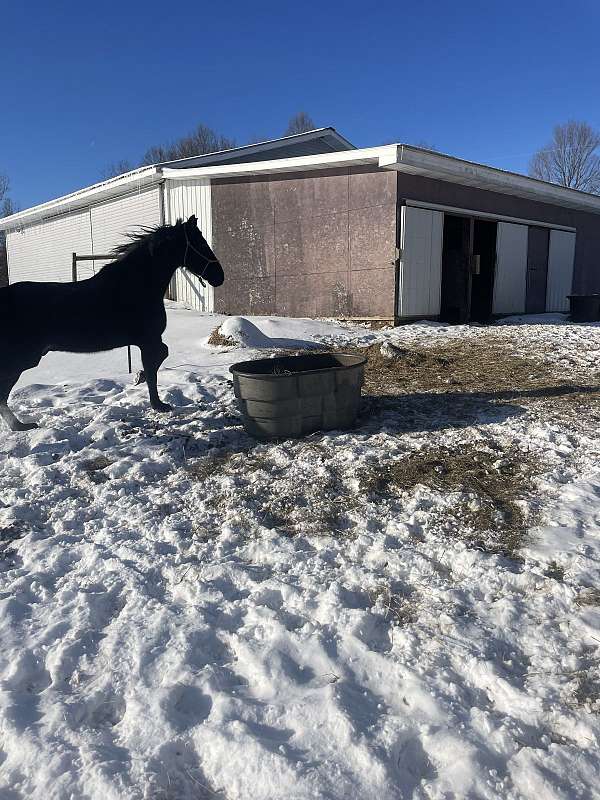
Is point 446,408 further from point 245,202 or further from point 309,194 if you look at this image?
point 245,202

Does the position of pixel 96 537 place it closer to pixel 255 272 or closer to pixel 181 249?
pixel 181 249

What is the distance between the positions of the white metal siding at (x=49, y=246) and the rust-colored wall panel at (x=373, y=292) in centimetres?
1081

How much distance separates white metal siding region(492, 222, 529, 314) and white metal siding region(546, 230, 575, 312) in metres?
1.35

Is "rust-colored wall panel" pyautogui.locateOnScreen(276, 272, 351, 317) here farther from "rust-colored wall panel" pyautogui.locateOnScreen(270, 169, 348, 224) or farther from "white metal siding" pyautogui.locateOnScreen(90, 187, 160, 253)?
"white metal siding" pyautogui.locateOnScreen(90, 187, 160, 253)

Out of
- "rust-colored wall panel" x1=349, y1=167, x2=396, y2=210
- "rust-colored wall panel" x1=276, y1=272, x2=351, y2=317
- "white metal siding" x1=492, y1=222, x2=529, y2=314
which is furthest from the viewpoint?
"white metal siding" x1=492, y1=222, x2=529, y2=314

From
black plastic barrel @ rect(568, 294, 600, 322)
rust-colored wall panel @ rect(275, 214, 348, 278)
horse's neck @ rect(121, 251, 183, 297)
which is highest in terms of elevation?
rust-colored wall panel @ rect(275, 214, 348, 278)

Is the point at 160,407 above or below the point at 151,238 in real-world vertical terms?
below

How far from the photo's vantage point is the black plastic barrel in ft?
40.7

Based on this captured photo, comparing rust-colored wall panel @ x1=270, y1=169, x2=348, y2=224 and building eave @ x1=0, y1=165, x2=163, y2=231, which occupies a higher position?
building eave @ x1=0, y1=165, x2=163, y2=231

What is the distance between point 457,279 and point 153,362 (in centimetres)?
1012

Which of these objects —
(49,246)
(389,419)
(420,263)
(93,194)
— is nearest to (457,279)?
(420,263)

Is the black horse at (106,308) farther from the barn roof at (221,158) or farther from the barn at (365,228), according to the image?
the barn roof at (221,158)

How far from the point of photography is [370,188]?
35.5 ft

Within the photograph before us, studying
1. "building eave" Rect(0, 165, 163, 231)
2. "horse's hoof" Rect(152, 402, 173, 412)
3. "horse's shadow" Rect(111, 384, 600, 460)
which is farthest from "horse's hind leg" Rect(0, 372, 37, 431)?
"building eave" Rect(0, 165, 163, 231)
